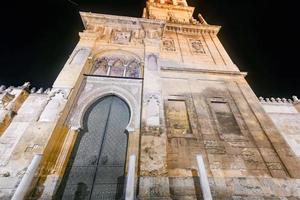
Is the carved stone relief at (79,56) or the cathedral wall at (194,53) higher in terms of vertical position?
the cathedral wall at (194,53)

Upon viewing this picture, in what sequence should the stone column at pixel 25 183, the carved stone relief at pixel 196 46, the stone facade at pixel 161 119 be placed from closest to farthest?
the stone column at pixel 25 183, the stone facade at pixel 161 119, the carved stone relief at pixel 196 46

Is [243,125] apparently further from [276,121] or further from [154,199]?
[154,199]

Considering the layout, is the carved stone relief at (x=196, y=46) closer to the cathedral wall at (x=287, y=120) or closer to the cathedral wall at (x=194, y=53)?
the cathedral wall at (x=194, y=53)

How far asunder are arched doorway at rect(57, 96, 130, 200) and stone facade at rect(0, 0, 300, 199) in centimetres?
37

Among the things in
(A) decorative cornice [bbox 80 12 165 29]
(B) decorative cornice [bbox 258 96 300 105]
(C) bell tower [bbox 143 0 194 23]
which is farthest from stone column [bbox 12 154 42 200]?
(C) bell tower [bbox 143 0 194 23]

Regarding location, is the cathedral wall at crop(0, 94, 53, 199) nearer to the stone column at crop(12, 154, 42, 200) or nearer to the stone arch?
the stone column at crop(12, 154, 42, 200)

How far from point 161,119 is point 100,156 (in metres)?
2.86

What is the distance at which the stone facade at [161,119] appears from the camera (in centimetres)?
660

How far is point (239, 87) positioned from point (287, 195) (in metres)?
5.93

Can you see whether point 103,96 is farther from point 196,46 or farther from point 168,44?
point 196,46

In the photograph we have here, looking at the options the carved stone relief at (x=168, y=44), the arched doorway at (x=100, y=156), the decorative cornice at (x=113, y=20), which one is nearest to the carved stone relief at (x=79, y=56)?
the arched doorway at (x=100, y=156)

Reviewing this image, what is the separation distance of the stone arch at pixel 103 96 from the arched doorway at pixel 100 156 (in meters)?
0.24

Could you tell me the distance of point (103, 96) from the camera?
953 cm

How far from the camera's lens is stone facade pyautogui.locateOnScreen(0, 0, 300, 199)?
260 inches
